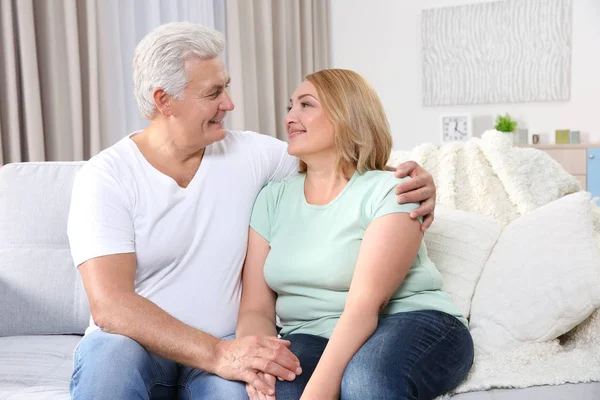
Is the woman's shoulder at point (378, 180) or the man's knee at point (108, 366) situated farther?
the woman's shoulder at point (378, 180)

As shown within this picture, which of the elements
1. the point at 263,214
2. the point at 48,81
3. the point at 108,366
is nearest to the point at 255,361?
the point at 108,366

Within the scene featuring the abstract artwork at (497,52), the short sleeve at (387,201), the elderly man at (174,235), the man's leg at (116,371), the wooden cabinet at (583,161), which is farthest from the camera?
the abstract artwork at (497,52)

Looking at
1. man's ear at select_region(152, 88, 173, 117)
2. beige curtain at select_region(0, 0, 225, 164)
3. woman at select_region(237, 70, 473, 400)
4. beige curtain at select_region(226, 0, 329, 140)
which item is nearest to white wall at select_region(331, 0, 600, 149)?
beige curtain at select_region(226, 0, 329, 140)

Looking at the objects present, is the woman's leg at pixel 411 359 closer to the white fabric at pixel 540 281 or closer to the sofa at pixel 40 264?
the white fabric at pixel 540 281

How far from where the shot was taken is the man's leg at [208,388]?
1.33 metres

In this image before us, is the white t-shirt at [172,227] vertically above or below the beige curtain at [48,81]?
below

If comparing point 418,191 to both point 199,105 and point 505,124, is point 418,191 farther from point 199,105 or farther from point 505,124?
point 505,124

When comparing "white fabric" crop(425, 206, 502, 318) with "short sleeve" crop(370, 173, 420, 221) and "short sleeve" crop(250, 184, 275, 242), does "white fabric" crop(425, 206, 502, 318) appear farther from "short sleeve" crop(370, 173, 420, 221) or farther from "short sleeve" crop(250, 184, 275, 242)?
"short sleeve" crop(250, 184, 275, 242)

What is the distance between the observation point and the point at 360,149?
5.22ft

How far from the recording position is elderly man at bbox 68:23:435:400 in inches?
53.6

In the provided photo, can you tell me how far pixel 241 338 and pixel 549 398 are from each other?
63 cm

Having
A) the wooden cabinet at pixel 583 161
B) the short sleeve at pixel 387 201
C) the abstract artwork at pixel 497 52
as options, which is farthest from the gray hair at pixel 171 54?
the abstract artwork at pixel 497 52

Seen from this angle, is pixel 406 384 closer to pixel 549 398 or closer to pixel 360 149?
pixel 549 398

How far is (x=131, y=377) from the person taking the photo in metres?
1.29
